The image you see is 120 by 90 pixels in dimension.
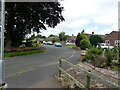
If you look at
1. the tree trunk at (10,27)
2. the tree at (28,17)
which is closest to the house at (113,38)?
the tree at (28,17)

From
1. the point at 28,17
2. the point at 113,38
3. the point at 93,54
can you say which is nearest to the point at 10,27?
the point at 28,17

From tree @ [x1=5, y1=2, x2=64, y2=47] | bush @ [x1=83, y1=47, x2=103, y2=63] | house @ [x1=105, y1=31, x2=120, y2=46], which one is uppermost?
tree @ [x1=5, y1=2, x2=64, y2=47]

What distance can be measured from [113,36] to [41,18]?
77.1 ft

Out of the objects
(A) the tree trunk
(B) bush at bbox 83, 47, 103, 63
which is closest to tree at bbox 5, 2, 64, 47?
(A) the tree trunk

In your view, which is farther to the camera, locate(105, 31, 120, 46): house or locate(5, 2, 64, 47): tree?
locate(105, 31, 120, 46): house

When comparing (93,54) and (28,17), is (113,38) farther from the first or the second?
(93,54)

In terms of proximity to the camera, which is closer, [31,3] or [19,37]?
[31,3]

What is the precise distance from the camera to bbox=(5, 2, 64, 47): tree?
13.7m

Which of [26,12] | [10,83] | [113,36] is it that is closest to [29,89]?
[10,83]

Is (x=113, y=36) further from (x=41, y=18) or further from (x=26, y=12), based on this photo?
(x=26, y=12)

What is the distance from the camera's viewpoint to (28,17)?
15070 mm

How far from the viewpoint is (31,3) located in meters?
12.6

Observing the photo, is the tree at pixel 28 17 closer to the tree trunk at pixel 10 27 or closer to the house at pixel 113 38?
the tree trunk at pixel 10 27

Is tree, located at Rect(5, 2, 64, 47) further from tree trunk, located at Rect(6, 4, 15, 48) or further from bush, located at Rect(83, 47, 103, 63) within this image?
bush, located at Rect(83, 47, 103, 63)
